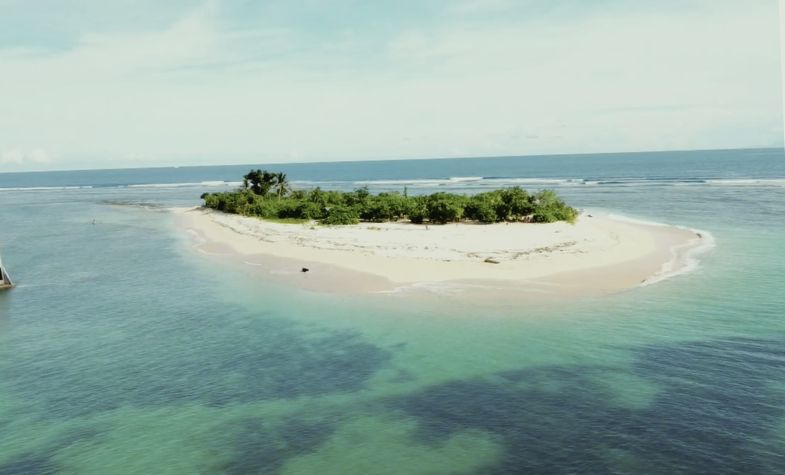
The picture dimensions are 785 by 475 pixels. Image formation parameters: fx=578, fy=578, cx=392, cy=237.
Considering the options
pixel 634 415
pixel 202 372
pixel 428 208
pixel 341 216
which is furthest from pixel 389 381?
pixel 341 216

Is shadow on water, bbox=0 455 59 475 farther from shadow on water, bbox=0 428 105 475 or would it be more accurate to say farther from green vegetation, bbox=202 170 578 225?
green vegetation, bbox=202 170 578 225

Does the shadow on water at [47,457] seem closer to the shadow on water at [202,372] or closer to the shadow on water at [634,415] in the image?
the shadow on water at [202,372]

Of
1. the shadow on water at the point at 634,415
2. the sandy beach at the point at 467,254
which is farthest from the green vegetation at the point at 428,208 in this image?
the shadow on water at the point at 634,415

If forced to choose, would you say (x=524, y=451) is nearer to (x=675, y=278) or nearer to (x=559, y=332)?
(x=559, y=332)

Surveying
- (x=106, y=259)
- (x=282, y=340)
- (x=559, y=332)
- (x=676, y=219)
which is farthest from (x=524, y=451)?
(x=676, y=219)

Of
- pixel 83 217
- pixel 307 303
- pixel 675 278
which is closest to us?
pixel 307 303

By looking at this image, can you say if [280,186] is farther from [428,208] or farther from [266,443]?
[266,443]
